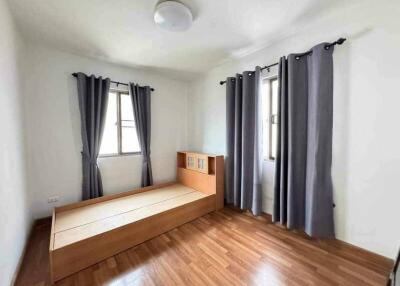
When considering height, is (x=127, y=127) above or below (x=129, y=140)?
above

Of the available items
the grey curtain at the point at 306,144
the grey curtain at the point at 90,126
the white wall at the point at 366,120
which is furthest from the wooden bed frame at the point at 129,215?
the white wall at the point at 366,120

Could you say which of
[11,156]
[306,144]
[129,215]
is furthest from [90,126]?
[306,144]

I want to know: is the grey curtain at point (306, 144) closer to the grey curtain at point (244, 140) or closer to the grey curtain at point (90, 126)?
the grey curtain at point (244, 140)

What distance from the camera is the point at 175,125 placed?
3.69 metres

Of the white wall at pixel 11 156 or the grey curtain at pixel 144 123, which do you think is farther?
the grey curtain at pixel 144 123

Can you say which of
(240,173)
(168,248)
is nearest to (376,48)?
(240,173)

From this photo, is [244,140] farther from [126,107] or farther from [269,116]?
[126,107]

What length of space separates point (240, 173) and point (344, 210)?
4.10 feet

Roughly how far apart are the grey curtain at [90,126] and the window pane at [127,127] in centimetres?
41

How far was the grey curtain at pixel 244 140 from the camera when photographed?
8.00ft

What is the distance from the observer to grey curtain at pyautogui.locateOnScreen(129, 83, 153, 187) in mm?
Result: 3031

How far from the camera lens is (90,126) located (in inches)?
101

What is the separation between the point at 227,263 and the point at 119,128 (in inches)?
97.7

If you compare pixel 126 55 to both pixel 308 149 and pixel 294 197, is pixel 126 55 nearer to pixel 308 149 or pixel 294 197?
pixel 308 149
